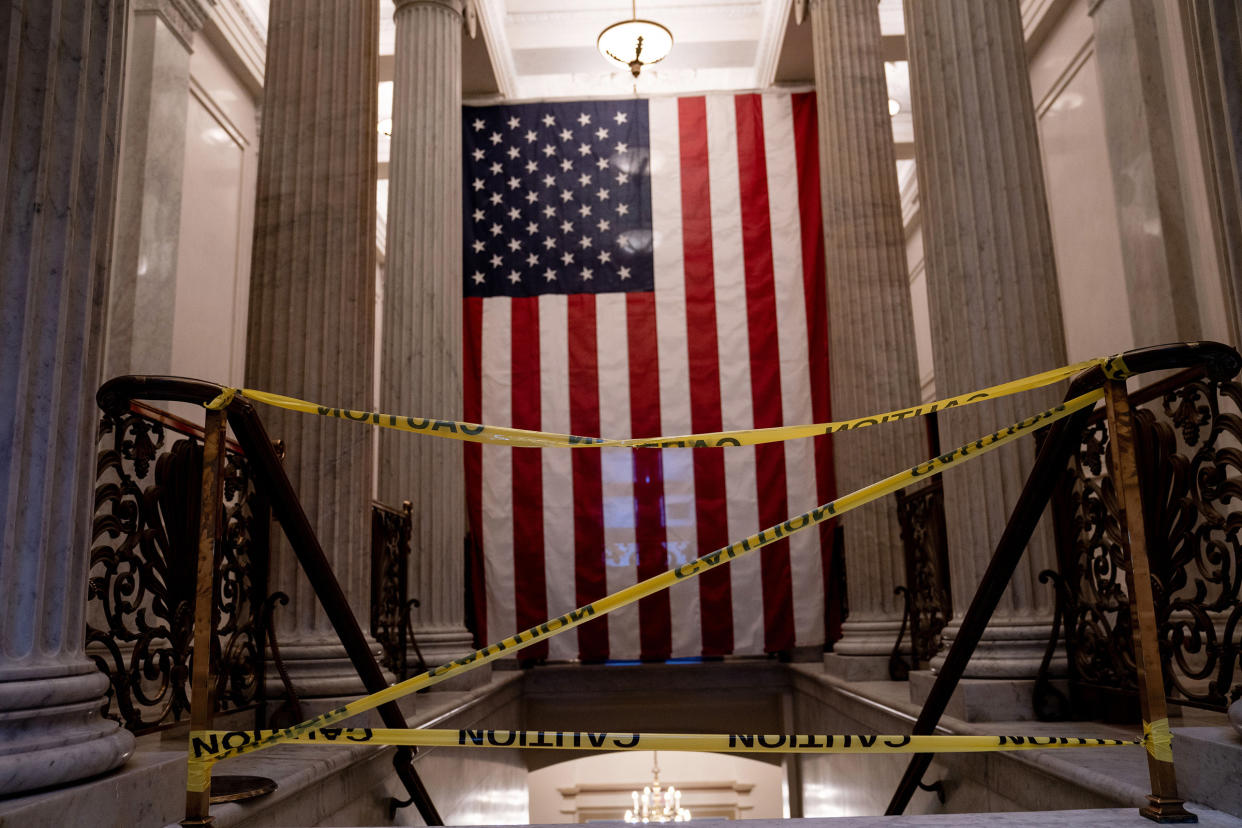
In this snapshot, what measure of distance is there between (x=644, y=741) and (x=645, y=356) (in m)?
7.70

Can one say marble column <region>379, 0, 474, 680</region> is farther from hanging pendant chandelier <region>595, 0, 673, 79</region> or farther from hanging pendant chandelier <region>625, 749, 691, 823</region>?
hanging pendant chandelier <region>625, 749, 691, 823</region>

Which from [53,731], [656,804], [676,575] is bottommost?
[656,804]

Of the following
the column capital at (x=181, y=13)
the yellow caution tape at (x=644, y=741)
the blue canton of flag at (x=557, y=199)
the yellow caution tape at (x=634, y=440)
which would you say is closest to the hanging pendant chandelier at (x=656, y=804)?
the blue canton of flag at (x=557, y=199)

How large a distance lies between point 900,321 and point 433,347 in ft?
12.4

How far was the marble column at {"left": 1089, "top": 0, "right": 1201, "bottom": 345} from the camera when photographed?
24.8 ft

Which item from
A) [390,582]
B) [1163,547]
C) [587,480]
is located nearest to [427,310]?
[587,480]

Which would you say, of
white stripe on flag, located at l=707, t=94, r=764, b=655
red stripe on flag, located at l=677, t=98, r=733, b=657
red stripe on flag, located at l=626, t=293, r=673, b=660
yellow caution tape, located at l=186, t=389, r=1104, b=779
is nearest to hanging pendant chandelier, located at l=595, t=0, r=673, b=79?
red stripe on flag, located at l=677, t=98, r=733, b=657

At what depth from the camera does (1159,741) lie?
2.45 metres

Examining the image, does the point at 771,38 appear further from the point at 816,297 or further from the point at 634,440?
the point at 634,440

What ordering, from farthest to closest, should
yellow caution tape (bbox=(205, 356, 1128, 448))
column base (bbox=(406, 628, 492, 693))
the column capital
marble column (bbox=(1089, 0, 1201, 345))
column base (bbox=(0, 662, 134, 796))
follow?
the column capital, marble column (bbox=(1089, 0, 1201, 345)), column base (bbox=(406, 628, 492, 693)), yellow caution tape (bbox=(205, 356, 1128, 448)), column base (bbox=(0, 662, 134, 796))

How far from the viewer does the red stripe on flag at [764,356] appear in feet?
31.1

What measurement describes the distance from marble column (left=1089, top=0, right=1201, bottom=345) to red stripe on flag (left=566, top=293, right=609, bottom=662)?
4760mm

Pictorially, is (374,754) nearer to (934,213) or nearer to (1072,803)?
(1072,803)

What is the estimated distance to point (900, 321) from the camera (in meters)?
8.19
